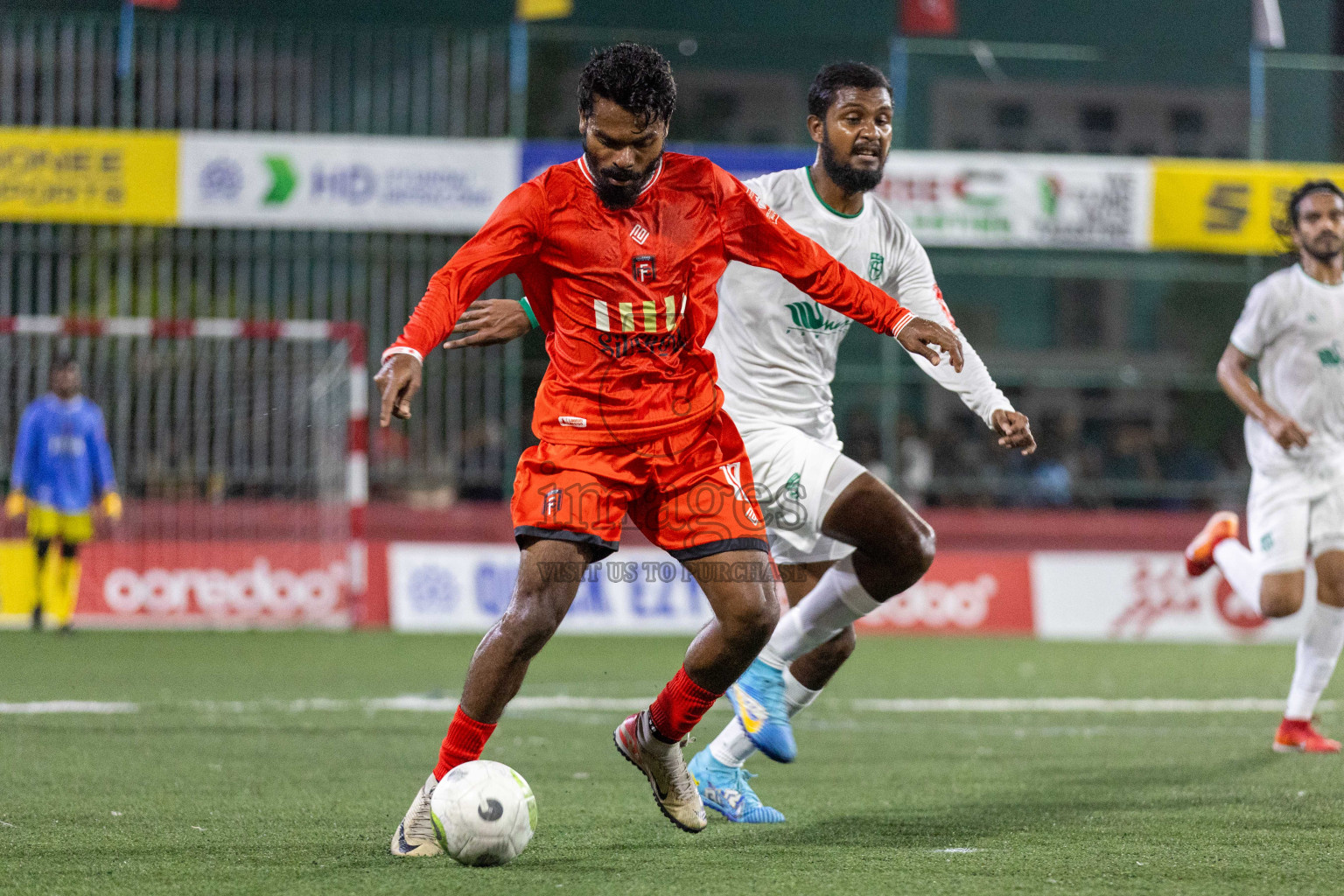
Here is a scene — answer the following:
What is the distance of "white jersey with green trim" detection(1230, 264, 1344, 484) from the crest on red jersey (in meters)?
3.83

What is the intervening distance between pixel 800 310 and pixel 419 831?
232cm

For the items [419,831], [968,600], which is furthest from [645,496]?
[968,600]

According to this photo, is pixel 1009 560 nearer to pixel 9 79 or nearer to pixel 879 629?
pixel 879 629

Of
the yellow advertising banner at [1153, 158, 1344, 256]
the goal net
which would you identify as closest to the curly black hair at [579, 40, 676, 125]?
the goal net

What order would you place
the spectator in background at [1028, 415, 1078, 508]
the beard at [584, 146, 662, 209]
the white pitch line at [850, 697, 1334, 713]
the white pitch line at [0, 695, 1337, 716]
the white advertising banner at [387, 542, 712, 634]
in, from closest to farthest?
the beard at [584, 146, 662, 209], the white pitch line at [0, 695, 1337, 716], the white pitch line at [850, 697, 1334, 713], the white advertising banner at [387, 542, 712, 634], the spectator in background at [1028, 415, 1078, 508]

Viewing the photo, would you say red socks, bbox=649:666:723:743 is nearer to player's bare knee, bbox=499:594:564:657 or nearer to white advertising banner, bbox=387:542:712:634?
player's bare knee, bbox=499:594:564:657

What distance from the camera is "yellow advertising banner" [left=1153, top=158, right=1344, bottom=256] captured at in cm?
1639

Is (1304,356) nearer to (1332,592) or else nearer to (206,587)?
(1332,592)

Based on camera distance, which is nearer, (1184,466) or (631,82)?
(631,82)

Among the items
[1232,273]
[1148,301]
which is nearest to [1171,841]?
[1232,273]

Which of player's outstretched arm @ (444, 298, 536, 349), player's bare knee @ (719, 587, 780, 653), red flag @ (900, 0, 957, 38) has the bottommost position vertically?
player's bare knee @ (719, 587, 780, 653)

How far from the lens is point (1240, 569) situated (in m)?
7.59

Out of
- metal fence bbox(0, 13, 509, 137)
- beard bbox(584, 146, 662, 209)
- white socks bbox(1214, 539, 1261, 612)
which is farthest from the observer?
metal fence bbox(0, 13, 509, 137)

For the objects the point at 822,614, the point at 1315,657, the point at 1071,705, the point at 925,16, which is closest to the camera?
the point at 822,614
